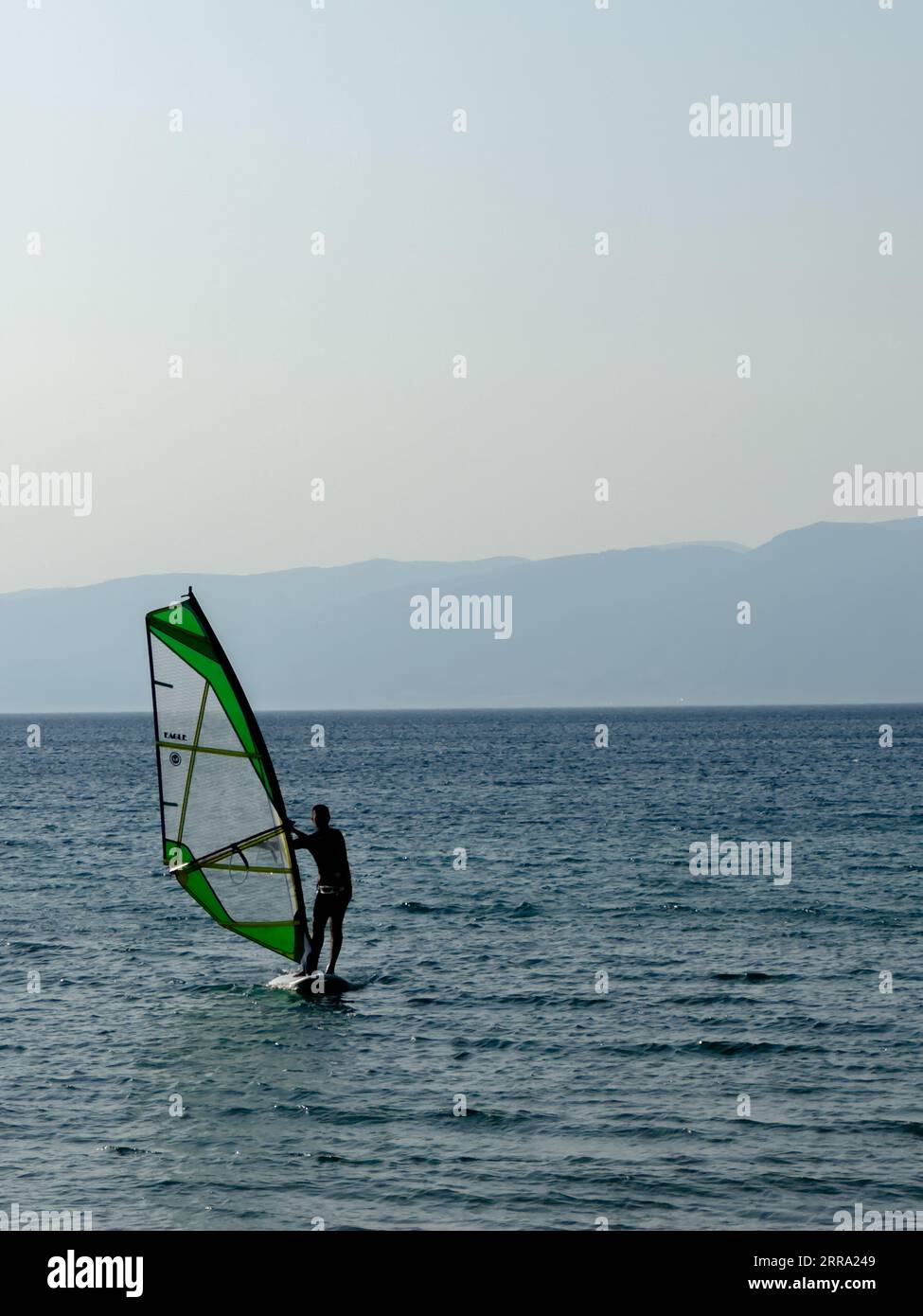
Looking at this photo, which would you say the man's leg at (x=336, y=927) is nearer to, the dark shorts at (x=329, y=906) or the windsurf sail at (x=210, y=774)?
the dark shorts at (x=329, y=906)

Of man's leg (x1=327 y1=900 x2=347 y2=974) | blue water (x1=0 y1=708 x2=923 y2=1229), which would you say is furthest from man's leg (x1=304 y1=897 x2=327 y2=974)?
blue water (x1=0 y1=708 x2=923 y2=1229)

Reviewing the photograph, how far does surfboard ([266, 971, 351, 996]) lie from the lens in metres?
21.6

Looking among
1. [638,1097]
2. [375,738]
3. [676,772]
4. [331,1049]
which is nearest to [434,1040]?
[331,1049]

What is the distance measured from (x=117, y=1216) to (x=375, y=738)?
168 metres

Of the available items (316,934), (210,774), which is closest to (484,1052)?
(316,934)

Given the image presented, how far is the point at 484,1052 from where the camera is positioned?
1845cm

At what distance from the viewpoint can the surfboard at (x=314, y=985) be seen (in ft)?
70.8

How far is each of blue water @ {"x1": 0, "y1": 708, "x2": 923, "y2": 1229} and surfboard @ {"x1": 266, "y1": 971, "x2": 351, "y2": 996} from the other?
36cm

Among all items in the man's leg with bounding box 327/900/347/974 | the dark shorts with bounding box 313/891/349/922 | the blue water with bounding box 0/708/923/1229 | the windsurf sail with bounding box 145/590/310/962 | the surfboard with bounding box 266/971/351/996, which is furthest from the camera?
the surfboard with bounding box 266/971/351/996

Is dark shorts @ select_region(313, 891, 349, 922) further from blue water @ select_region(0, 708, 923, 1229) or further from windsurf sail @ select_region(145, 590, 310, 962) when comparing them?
blue water @ select_region(0, 708, 923, 1229)

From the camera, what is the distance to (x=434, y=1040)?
62.3ft

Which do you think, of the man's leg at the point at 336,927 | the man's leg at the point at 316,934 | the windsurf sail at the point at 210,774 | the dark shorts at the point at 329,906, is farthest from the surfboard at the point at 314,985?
the windsurf sail at the point at 210,774
